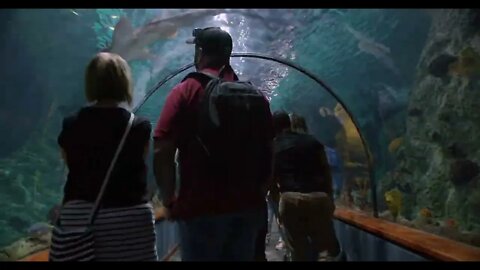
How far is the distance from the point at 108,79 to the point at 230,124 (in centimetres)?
80

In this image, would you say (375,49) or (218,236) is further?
(375,49)

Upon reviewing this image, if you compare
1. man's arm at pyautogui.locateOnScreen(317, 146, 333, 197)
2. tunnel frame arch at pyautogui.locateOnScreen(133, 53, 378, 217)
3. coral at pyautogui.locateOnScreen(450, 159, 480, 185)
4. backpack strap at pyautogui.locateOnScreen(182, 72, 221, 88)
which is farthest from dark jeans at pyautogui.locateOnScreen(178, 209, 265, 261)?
coral at pyautogui.locateOnScreen(450, 159, 480, 185)

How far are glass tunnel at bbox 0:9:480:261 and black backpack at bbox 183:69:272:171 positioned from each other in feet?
3.65

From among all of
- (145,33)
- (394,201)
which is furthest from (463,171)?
(145,33)

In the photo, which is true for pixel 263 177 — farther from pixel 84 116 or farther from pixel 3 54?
pixel 3 54

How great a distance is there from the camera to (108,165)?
8.77ft

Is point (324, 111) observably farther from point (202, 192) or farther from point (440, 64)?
point (202, 192)

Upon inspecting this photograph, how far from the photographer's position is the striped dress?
2.61m

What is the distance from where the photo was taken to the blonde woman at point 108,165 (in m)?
2.62

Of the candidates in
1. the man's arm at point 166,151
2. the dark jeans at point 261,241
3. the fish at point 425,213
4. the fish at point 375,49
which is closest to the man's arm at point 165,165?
the man's arm at point 166,151

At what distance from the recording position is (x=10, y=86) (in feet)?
15.3

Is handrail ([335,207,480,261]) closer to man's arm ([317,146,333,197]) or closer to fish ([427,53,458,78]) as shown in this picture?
man's arm ([317,146,333,197])

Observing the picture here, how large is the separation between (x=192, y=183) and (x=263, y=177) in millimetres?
452
